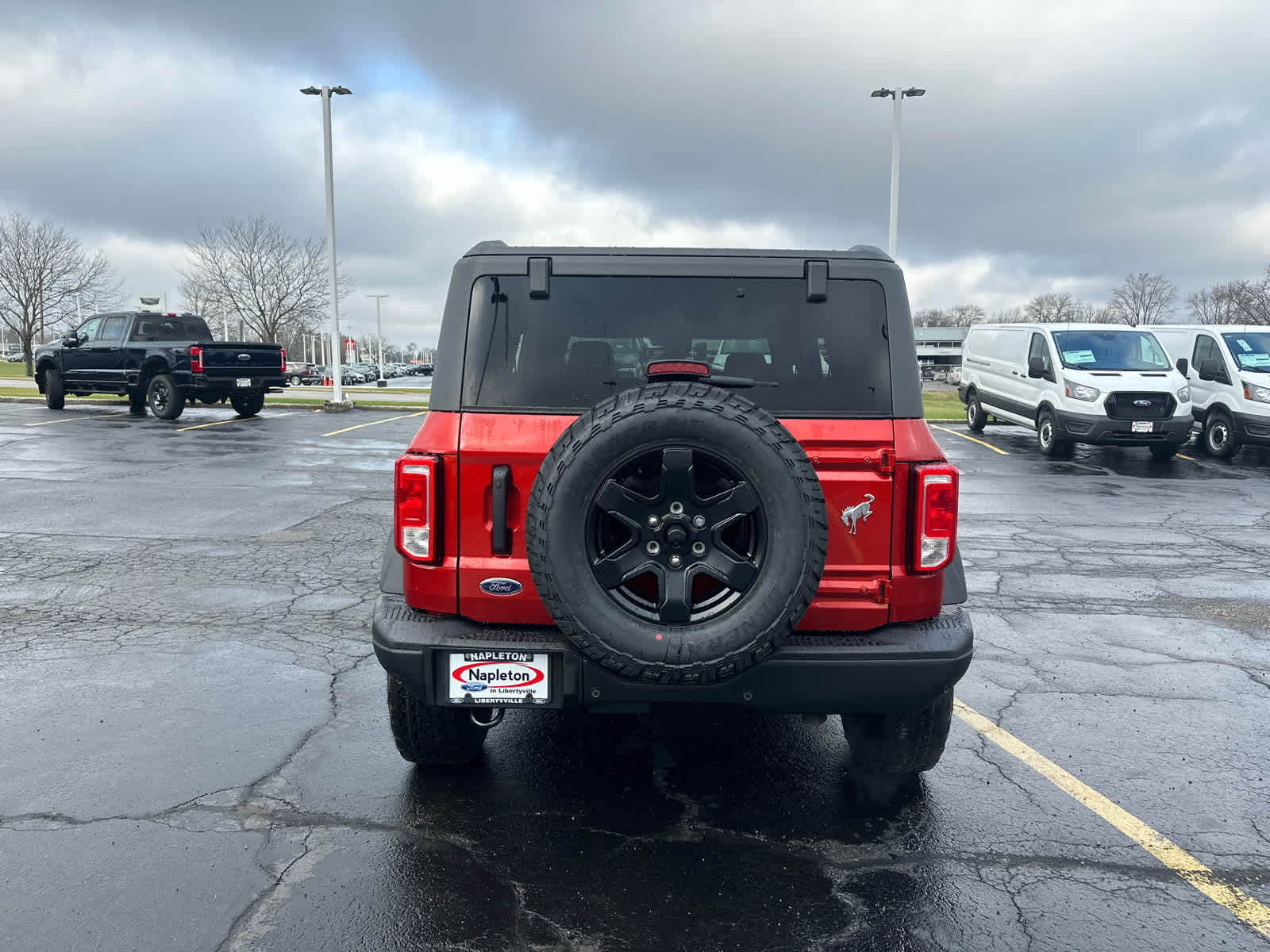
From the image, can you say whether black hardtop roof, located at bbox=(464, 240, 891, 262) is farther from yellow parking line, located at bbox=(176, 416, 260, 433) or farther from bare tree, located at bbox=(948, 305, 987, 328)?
bare tree, located at bbox=(948, 305, 987, 328)

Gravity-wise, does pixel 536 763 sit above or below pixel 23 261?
below

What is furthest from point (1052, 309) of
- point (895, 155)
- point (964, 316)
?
point (895, 155)

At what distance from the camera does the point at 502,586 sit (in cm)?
316

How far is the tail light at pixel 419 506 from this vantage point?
316 centimetres

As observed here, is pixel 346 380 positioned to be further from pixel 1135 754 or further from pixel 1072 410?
pixel 1135 754

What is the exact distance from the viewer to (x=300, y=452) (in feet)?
47.9

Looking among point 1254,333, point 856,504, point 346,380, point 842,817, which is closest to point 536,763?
point 842,817

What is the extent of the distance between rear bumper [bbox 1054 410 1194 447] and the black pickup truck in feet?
47.7

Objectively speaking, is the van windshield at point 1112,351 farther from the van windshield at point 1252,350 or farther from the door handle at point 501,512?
the door handle at point 501,512

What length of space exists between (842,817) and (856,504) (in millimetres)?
1187

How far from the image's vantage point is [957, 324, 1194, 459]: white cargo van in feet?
47.5

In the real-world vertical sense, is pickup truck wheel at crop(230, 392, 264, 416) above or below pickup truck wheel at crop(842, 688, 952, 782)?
above

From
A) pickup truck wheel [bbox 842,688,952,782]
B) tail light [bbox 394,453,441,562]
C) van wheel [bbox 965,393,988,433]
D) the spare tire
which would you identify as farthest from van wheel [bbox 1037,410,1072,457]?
tail light [bbox 394,453,441,562]

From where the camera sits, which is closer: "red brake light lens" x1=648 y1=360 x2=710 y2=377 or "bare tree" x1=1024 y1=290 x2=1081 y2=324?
"red brake light lens" x1=648 y1=360 x2=710 y2=377
